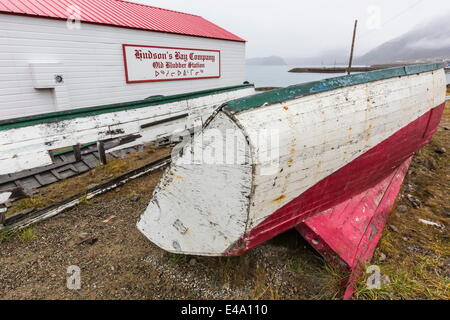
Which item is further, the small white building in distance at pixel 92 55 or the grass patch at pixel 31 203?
the small white building in distance at pixel 92 55

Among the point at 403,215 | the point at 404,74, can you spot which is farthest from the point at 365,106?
the point at 403,215

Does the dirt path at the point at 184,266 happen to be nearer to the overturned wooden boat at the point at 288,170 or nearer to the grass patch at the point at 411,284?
the grass patch at the point at 411,284

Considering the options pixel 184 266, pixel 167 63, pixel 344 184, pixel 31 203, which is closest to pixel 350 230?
pixel 344 184

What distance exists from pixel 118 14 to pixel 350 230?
366 inches

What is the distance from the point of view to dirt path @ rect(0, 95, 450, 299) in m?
2.26

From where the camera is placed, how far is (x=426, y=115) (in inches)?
138

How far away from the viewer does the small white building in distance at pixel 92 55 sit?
19.3 feet

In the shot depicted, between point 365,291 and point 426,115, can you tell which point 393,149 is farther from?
point 365,291

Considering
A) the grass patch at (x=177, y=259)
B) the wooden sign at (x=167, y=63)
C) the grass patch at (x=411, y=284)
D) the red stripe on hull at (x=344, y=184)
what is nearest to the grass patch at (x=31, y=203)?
the grass patch at (x=177, y=259)

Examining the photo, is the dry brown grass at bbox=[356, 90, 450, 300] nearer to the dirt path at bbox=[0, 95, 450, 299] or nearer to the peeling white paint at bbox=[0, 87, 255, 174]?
the dirt path at bbox=[0, 95, 450, 299]

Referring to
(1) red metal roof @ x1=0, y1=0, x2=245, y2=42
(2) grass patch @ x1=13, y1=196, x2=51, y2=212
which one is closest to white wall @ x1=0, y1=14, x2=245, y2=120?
(1) red metal roof @ x1=0, y1=0, x2=245, y2=42

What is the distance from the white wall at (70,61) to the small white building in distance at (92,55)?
0.06ft

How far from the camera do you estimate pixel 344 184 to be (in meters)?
2.63

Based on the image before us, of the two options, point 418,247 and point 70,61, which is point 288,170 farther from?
point 70,61
